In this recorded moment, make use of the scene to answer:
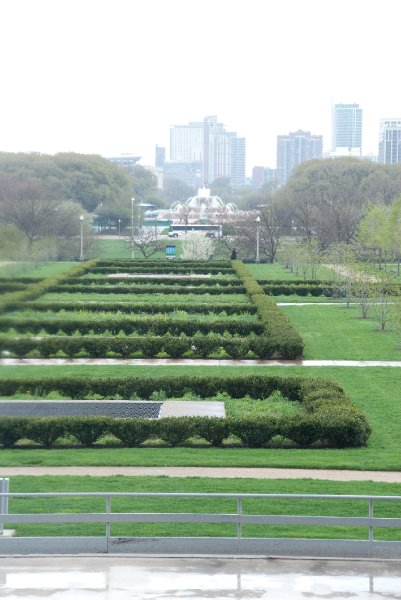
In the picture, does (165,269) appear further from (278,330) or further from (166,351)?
(166,351)

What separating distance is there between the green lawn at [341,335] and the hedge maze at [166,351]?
952 mm

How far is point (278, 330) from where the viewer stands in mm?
27766

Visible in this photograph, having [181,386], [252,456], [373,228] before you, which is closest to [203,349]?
[181,386]

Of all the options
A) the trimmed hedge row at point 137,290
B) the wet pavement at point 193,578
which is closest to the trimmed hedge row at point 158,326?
the trimmed hedge row at point 137,290

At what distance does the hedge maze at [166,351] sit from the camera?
1634cm

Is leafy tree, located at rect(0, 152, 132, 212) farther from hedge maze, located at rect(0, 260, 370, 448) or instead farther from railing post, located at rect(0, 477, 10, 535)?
railing post, located at rect(0, 477, 10, 535)

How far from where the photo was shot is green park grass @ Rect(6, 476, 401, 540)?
1085cm

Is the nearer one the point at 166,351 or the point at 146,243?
the point at 166,351

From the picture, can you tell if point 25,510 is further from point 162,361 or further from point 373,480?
point 162,361

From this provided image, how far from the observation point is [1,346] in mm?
8508

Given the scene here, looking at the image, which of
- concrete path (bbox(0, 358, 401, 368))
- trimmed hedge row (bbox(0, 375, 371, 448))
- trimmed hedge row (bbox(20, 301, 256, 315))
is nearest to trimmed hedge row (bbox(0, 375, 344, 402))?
trimmed hedge row (bbox(0, 375, 371, 448))

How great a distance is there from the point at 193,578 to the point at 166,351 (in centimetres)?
1692

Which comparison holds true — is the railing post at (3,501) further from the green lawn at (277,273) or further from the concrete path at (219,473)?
the green lawn at (277,273)

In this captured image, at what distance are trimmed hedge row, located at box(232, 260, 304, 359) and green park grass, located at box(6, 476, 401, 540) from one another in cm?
1221
